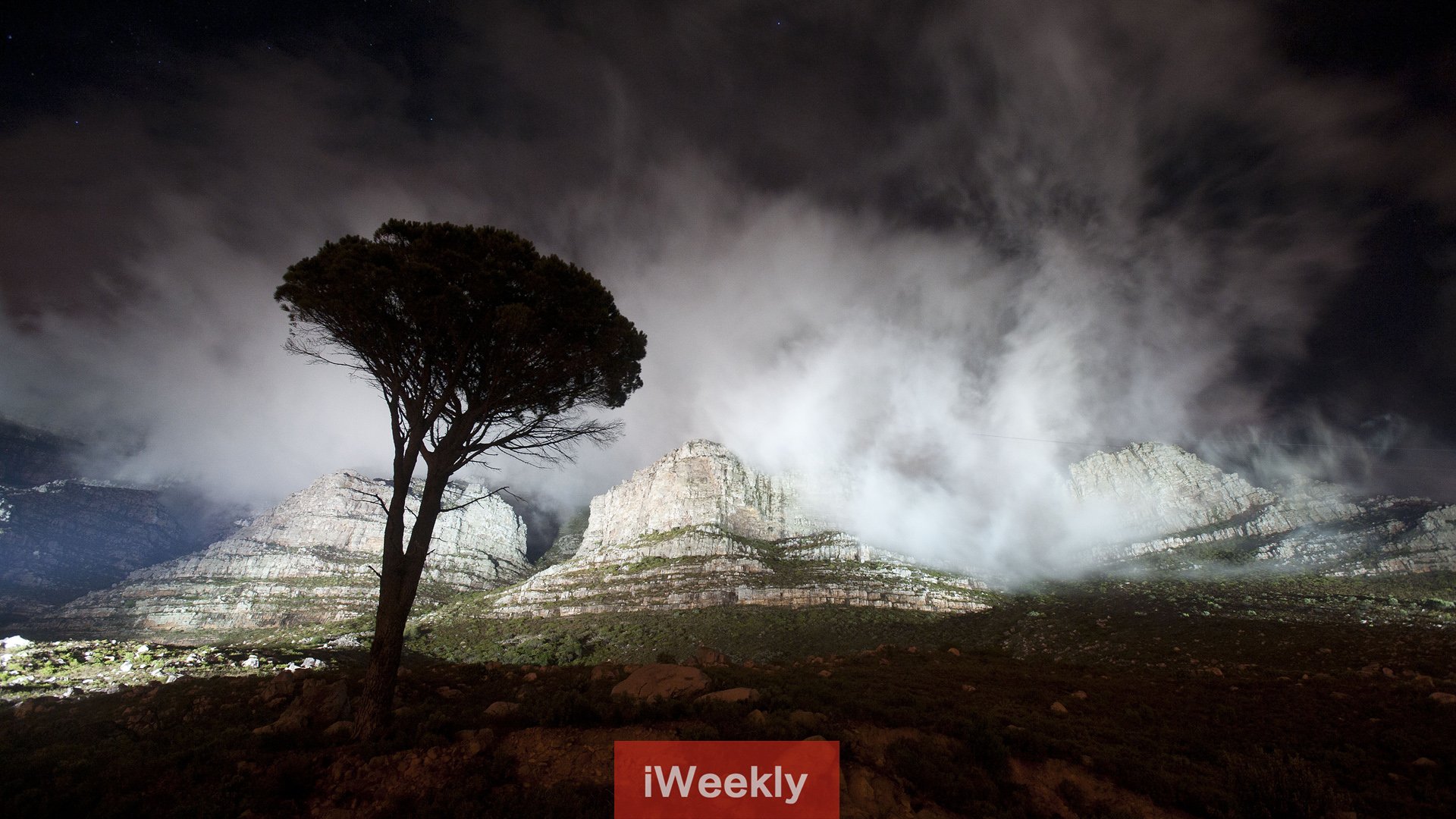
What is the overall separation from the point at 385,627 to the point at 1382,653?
4672 centimetres

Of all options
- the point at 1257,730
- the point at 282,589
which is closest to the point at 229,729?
the point at 1257,730

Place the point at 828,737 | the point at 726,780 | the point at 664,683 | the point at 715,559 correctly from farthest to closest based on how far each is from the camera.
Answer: the point at 715,559 < the point at 664,683 < the point at 828,737 < the point at 726,780

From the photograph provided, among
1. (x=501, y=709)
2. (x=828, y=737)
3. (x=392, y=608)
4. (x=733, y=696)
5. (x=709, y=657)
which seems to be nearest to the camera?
(x=828, y=737)

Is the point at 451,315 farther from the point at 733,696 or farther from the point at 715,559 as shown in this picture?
the point at 715,559

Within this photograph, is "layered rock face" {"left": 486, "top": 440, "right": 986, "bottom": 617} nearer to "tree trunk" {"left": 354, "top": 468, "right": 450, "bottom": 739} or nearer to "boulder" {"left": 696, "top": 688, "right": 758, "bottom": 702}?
"boulder" {"left": 696, "top": 688, "right": 758, "bottom": 702}

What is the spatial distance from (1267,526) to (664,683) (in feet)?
634

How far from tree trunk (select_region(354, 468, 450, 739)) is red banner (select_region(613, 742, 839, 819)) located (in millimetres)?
5197

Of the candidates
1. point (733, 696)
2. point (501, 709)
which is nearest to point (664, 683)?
point (733, 696)

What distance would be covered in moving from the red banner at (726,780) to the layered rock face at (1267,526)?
13091cm

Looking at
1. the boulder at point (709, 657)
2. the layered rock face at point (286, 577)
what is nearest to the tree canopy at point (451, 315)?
the boulder at point (709, 657)

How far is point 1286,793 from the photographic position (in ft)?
25.9

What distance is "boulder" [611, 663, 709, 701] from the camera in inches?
444

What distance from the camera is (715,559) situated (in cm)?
11525

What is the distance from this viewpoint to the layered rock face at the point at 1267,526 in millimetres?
84812
